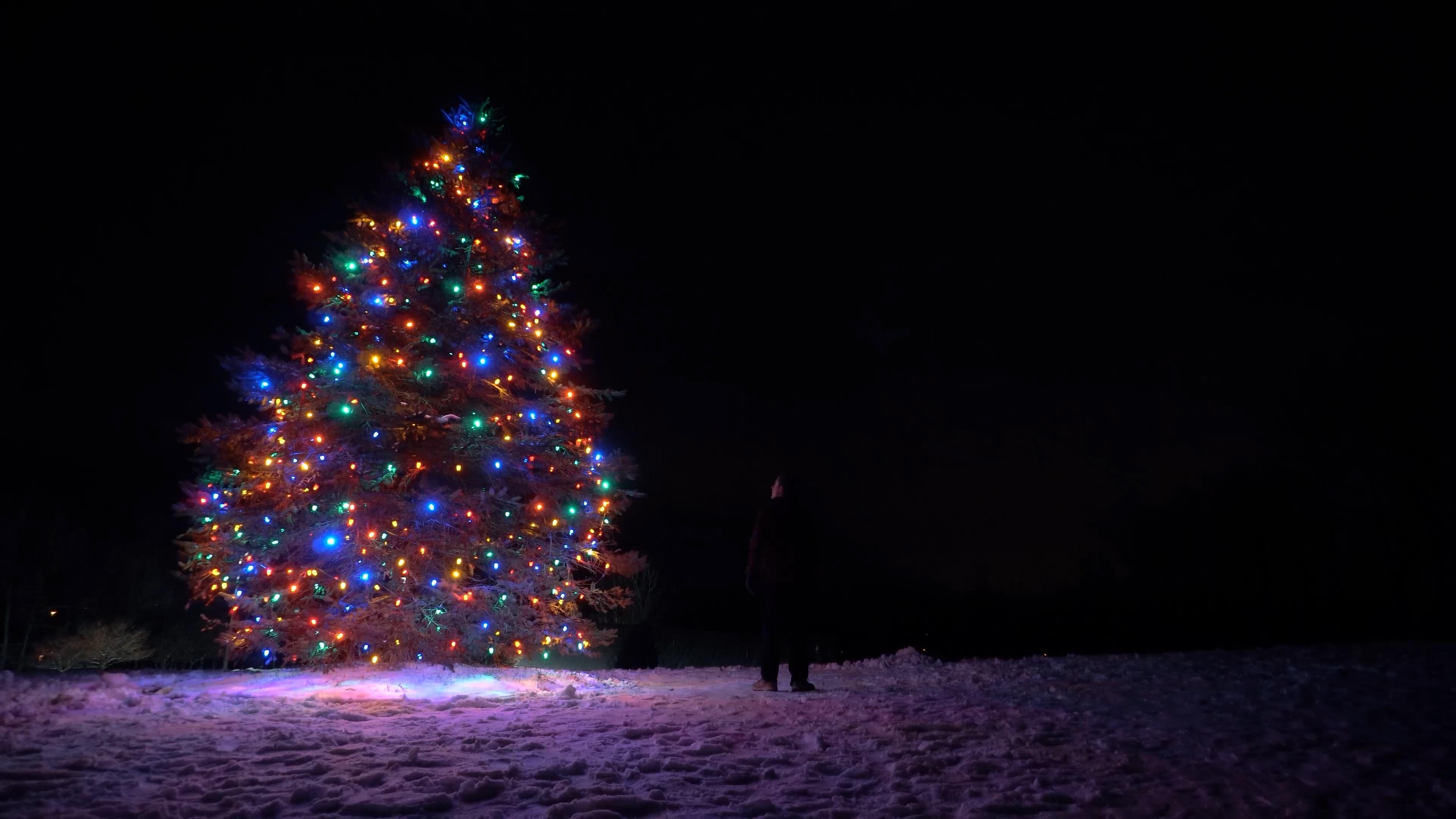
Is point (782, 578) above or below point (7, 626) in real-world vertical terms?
above

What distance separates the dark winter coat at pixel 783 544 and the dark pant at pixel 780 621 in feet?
0.31

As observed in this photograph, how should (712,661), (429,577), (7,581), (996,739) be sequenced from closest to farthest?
(996,739), (429,577), (7,581), (712,661)

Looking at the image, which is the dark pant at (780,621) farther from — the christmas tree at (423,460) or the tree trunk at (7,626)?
the tree trunk at (7,626)

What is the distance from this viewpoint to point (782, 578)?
25.2ft

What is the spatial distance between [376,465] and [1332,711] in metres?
8.51

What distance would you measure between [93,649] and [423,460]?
753 cm

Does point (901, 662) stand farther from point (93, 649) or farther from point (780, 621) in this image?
point (93, 649)

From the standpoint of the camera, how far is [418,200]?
32.1 feet

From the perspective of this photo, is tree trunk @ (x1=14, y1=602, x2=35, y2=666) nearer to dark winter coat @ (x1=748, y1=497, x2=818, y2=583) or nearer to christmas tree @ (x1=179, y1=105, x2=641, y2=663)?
christmas tree @ (x1=179, y1=105, x2=641, y2=663)

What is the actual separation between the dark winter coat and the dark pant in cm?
9

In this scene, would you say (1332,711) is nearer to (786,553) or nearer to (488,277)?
(786,553)

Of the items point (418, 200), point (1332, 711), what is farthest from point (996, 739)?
point (418, 200)

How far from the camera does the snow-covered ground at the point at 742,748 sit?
143 inches

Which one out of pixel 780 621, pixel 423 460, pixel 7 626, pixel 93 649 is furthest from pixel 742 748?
pixel 7 626
